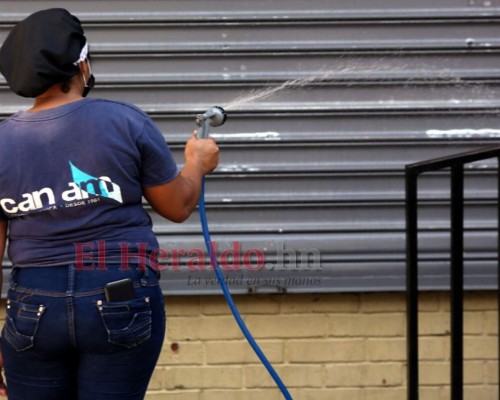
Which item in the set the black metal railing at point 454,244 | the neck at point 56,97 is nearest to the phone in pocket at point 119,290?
the neck at point 56,97

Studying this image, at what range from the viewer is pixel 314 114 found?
387cm

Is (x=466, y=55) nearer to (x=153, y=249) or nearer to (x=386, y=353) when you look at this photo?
Result: (x=386, y=353)

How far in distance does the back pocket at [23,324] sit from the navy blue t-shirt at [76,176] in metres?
0.13

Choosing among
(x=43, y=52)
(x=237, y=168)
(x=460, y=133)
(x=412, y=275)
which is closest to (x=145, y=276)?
(x=43, y=52)

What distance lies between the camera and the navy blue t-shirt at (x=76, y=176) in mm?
2250

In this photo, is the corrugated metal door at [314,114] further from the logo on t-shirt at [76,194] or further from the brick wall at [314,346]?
the logo on t-shirt at [76,194]

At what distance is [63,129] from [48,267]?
0.40m

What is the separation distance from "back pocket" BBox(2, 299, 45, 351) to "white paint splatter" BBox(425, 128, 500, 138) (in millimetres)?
2296

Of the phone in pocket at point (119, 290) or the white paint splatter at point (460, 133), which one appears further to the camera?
the white paint splatter at point (460, 133)

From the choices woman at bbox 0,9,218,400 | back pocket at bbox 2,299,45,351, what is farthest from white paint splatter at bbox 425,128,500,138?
back pocket at bbox 2,299,45,351

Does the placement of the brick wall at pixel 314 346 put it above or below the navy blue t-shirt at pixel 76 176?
below

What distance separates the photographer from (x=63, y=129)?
7.41 feet

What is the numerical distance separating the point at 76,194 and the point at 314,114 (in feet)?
6.08

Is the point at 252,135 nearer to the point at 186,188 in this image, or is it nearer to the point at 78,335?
the point at 186,188
